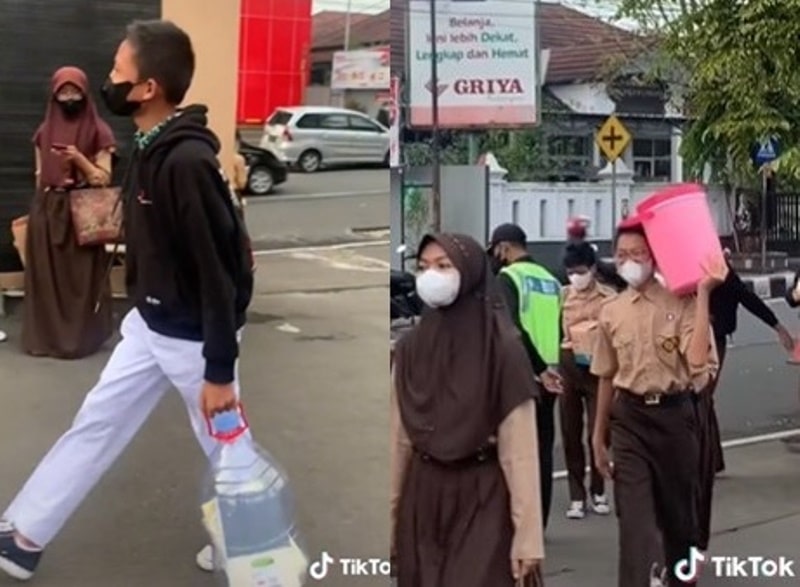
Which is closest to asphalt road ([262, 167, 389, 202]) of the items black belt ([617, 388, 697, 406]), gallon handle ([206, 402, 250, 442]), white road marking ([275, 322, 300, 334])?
white road marking ([275, 322, 300, 334])

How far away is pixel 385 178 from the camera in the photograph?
2223 millimetres

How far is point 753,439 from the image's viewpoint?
289 centimetres

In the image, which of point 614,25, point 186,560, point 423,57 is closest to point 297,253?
point 423,57

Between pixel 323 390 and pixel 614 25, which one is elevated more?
pixel 614 25

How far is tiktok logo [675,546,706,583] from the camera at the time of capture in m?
2.72

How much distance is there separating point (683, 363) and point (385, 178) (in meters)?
0.84

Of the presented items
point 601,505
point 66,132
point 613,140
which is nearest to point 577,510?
point 601,505

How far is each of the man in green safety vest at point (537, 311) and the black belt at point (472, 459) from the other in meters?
0.29

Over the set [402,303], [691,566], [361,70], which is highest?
[361,70]

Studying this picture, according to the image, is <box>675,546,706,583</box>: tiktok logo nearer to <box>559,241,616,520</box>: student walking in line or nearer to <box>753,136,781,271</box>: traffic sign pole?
<box>559,241,616,520</box>: student walking in line

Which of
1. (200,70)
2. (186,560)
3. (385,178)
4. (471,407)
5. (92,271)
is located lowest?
(186,560)

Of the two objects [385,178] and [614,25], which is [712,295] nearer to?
[614,25]

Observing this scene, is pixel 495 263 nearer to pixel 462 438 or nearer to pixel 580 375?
pixel 462 438

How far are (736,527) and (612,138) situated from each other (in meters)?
0.84
